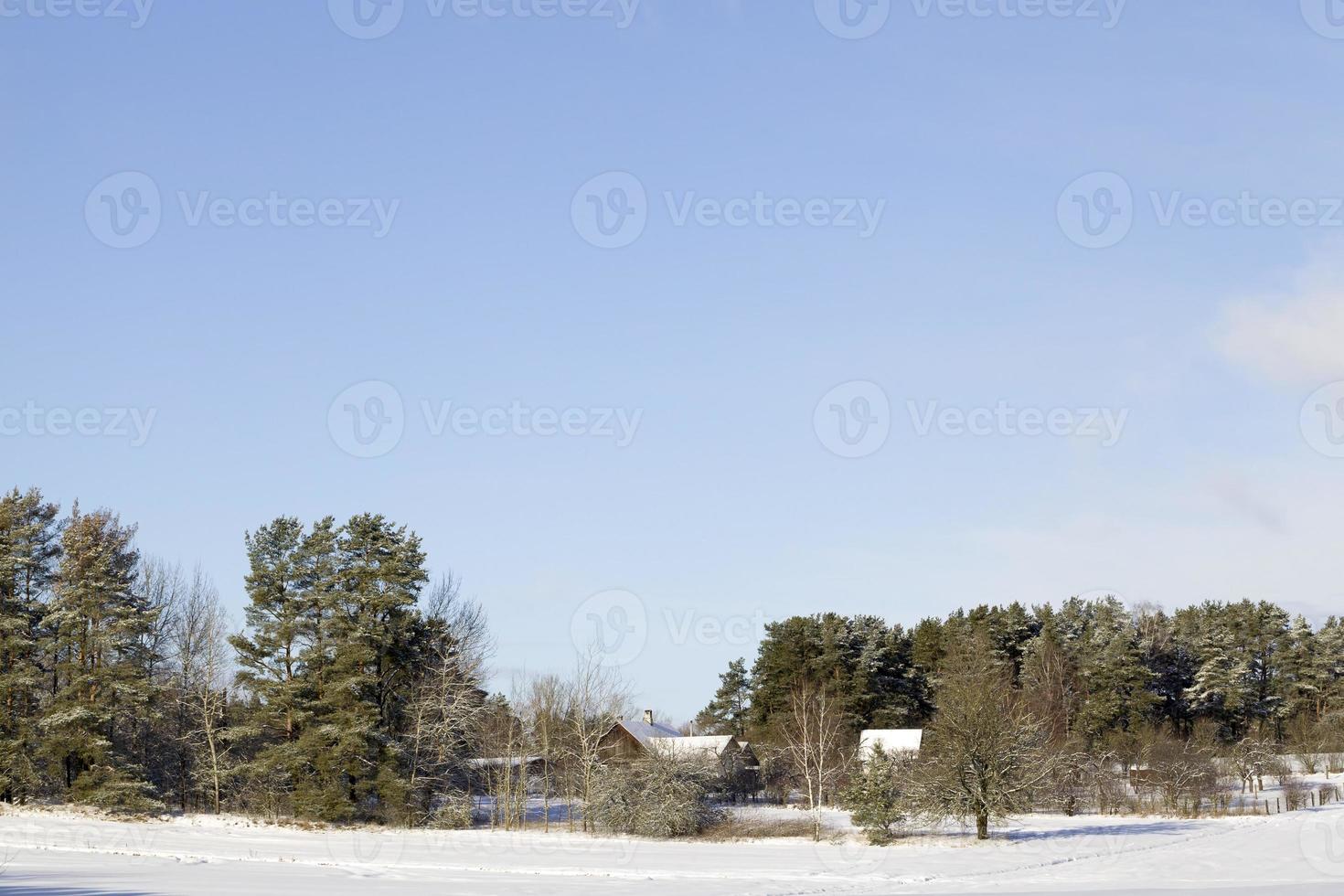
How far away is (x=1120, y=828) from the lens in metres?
44.6

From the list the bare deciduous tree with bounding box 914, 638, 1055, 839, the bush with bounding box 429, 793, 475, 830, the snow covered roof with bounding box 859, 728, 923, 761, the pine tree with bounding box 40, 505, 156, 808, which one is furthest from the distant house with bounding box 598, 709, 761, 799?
the pine tree with bounding box 40, 505, 156, 808

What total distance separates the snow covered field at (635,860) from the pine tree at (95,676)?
8.03 ft

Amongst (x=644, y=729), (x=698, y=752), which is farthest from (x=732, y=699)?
(x=698, y=752)

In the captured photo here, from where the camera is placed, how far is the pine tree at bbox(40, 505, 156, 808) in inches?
1855

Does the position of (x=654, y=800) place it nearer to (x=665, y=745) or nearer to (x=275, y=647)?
(x=665, y=745)

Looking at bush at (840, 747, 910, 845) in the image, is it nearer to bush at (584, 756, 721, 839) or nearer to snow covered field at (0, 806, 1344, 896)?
snow covered field at (0, 806, 1344, 896)

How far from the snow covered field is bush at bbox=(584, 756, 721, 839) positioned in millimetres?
1883

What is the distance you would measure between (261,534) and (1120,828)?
3672cm

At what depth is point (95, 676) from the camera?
48.7 metres

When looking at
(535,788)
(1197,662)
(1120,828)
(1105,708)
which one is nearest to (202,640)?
(535,788)

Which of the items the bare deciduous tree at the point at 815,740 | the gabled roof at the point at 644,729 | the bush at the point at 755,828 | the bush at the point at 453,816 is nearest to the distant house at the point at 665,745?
the gabled roof at the point at 644,729

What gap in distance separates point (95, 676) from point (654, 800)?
23.2 meters

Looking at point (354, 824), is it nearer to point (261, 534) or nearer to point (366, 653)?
point (366, 653)

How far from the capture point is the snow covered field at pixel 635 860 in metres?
27.1
